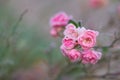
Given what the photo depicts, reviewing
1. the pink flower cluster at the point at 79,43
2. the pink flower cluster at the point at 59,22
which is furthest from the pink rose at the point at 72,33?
the pink flower cluster at the point at 59,22

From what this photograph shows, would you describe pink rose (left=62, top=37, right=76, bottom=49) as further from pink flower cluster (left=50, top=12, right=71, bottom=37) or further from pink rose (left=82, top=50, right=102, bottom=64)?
pink flower cluster (left=50, top=12, right=71, bottom=37)

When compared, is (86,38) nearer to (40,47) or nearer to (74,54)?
(74,54)

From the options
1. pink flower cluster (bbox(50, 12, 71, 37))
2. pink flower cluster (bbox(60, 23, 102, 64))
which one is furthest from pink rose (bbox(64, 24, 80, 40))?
pink flower cluster (bbox(50, 12, 71, 37))

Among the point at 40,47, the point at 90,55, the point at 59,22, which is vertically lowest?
the point at 90,55

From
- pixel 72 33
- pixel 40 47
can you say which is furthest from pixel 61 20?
pixel 40 47

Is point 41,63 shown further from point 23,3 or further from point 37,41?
point 23,3

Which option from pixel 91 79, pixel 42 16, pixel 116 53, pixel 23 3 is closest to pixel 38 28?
pixel 42 16

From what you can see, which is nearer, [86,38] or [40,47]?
[86,38]
